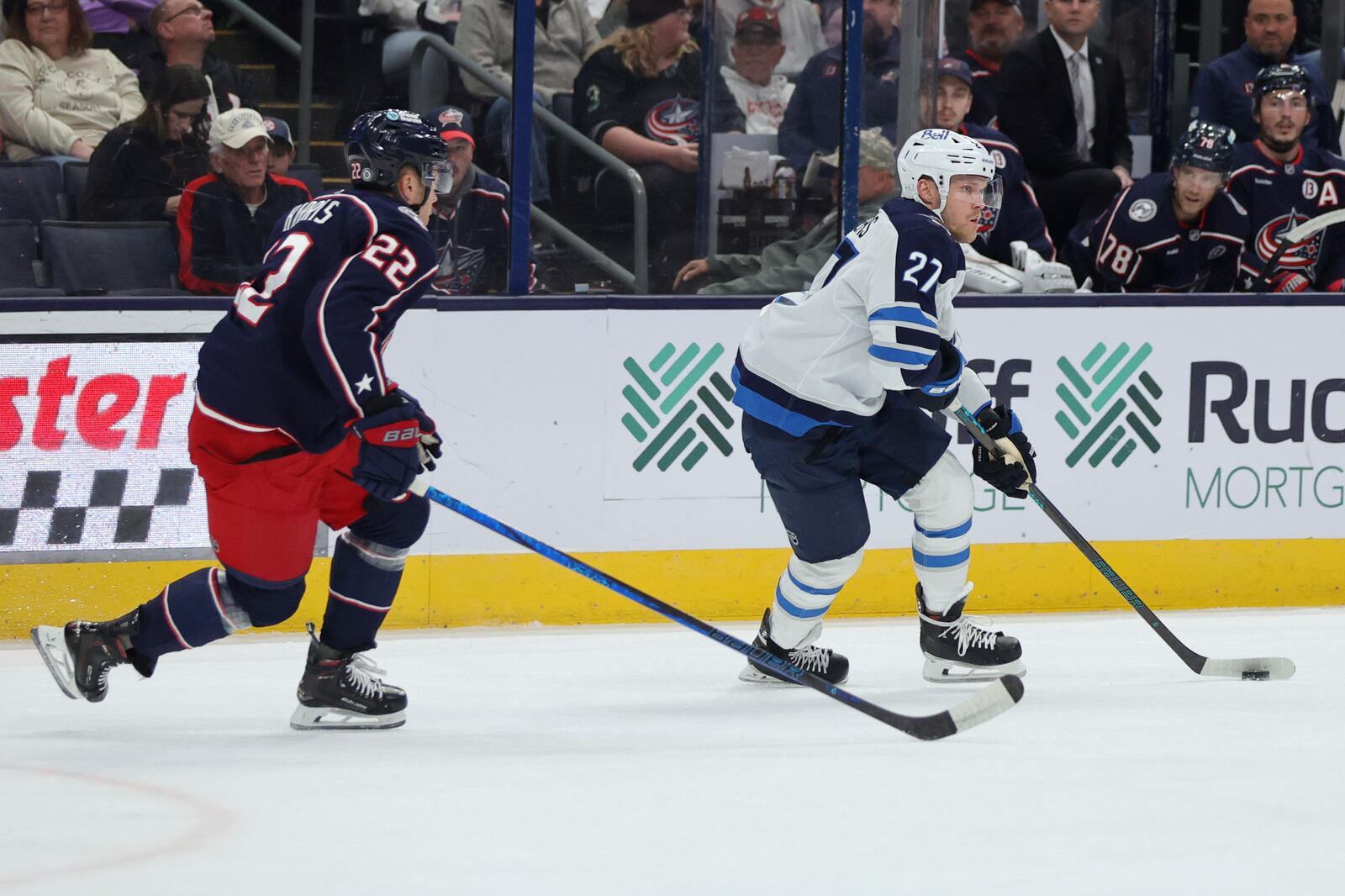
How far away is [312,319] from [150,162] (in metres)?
1.61

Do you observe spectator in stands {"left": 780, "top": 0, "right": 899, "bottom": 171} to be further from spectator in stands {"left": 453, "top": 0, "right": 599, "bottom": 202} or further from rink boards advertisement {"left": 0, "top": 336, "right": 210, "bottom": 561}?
rink boards advertisement {"left": 0, "top": 336, "right": 210, "bottom": 561}

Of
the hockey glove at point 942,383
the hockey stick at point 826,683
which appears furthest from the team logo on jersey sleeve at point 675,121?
the hockey stick at point 826,683

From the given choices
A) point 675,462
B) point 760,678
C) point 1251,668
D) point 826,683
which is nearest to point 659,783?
point 826,683

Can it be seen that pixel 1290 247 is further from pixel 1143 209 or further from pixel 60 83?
pixel 60 83

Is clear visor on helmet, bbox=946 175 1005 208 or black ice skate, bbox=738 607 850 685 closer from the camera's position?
clear visor on helmet, bbox=946 175 1005 208

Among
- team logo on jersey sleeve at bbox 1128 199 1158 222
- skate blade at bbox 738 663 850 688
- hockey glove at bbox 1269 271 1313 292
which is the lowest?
skate blade at bbox 738 663 850 688

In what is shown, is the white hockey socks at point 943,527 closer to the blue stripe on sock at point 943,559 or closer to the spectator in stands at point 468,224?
the blue stripe on sock at point 943,559

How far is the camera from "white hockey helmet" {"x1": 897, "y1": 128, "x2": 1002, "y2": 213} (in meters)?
3.64

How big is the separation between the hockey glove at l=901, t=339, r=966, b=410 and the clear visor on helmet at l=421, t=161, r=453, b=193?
1.00 m

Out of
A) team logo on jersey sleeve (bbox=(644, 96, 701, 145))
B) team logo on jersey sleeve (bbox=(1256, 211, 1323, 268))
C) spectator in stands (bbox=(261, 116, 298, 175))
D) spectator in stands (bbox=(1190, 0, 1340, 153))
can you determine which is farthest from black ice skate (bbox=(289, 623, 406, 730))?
spectator in stands (bbox=(1190, 0, 1340, 153))

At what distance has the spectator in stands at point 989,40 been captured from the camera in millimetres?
5738

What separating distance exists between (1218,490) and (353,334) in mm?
2770

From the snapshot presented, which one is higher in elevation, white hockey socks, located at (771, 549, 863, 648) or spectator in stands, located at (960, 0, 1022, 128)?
spectator in stands, located at (960, 0, 1022, 128)

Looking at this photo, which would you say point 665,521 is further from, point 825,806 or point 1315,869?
point 1315,869
